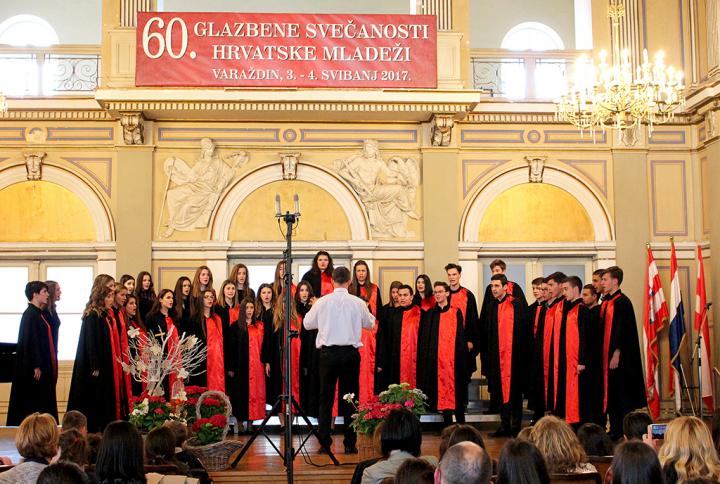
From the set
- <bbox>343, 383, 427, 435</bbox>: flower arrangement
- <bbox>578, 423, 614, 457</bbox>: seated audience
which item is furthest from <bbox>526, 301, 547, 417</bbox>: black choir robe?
<bbox>578, 423, 614, 457</bbox>: seated audience

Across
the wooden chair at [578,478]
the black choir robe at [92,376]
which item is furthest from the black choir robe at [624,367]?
the black choir robe at [92,376]

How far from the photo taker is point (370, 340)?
1023cm

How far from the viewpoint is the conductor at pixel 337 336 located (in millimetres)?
7824

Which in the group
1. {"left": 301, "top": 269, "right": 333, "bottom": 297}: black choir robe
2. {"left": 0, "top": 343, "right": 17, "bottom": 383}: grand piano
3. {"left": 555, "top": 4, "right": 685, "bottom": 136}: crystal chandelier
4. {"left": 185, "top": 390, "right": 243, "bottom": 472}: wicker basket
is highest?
{"left": 555, "top": 4, "right": 685, "bottom": 136}: crystal chandelier

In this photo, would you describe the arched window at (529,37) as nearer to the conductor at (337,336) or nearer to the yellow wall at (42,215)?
the yellow wall at (42,215)

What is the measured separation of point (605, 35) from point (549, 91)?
1.04m

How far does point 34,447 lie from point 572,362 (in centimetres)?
575

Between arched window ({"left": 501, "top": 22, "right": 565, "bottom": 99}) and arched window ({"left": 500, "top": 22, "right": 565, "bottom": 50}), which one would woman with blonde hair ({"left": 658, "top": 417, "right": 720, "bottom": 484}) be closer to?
arched window ({"left": 501, "top": 22, "right": 565, "bottom": 99})

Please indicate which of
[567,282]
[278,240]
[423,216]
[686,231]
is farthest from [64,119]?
[686,231]

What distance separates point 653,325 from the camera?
11852 millimetres

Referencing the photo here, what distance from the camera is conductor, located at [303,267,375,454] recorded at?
7824 mm

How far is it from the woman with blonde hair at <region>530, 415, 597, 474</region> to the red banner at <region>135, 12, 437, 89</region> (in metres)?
7.65

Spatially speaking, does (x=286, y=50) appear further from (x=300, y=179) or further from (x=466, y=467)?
(x=466, y=467)

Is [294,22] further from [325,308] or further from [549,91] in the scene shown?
[325,308]
